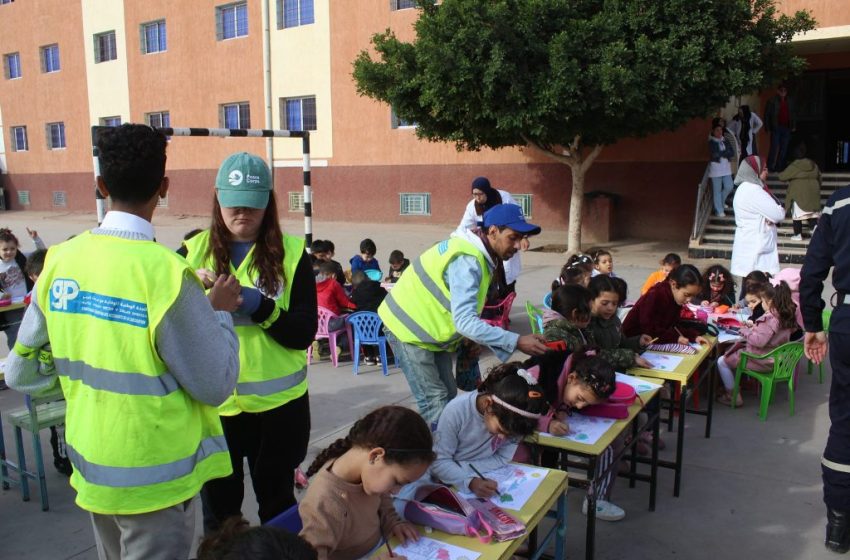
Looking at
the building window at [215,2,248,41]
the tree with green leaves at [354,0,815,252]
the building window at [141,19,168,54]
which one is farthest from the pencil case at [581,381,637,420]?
the building window at [141,19,168,54]

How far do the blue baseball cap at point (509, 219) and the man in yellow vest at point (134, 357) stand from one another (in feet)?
5.37

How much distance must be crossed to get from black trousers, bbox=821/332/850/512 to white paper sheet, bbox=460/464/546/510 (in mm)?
1725

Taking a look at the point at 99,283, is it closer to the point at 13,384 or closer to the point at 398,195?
the point at 13,384

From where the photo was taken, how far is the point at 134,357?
1.67 m

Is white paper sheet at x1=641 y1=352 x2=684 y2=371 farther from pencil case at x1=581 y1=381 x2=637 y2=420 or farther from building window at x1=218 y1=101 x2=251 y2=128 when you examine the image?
building window at x1=218 y1=101 x2=251 y2=128

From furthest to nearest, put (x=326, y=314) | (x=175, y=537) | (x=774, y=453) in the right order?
1. (x=326, y=314)
2. (x=774, y=453)
3. (x=175, y=537)

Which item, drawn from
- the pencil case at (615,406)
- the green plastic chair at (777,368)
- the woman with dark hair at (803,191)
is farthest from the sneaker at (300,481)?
the woman with dark hair at (803,191)

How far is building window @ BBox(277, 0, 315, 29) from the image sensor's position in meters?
18.8

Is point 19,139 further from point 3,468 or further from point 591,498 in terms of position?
point 591,498

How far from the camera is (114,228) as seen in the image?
1724 millimetres

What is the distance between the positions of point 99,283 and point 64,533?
2625 millimetres

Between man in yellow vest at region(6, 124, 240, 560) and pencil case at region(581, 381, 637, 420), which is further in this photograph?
pencil case at region(581, 381, 637, 420)

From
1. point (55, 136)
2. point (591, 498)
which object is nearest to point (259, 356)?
point (591, 498)

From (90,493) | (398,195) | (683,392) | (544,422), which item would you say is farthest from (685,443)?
(398,195)
